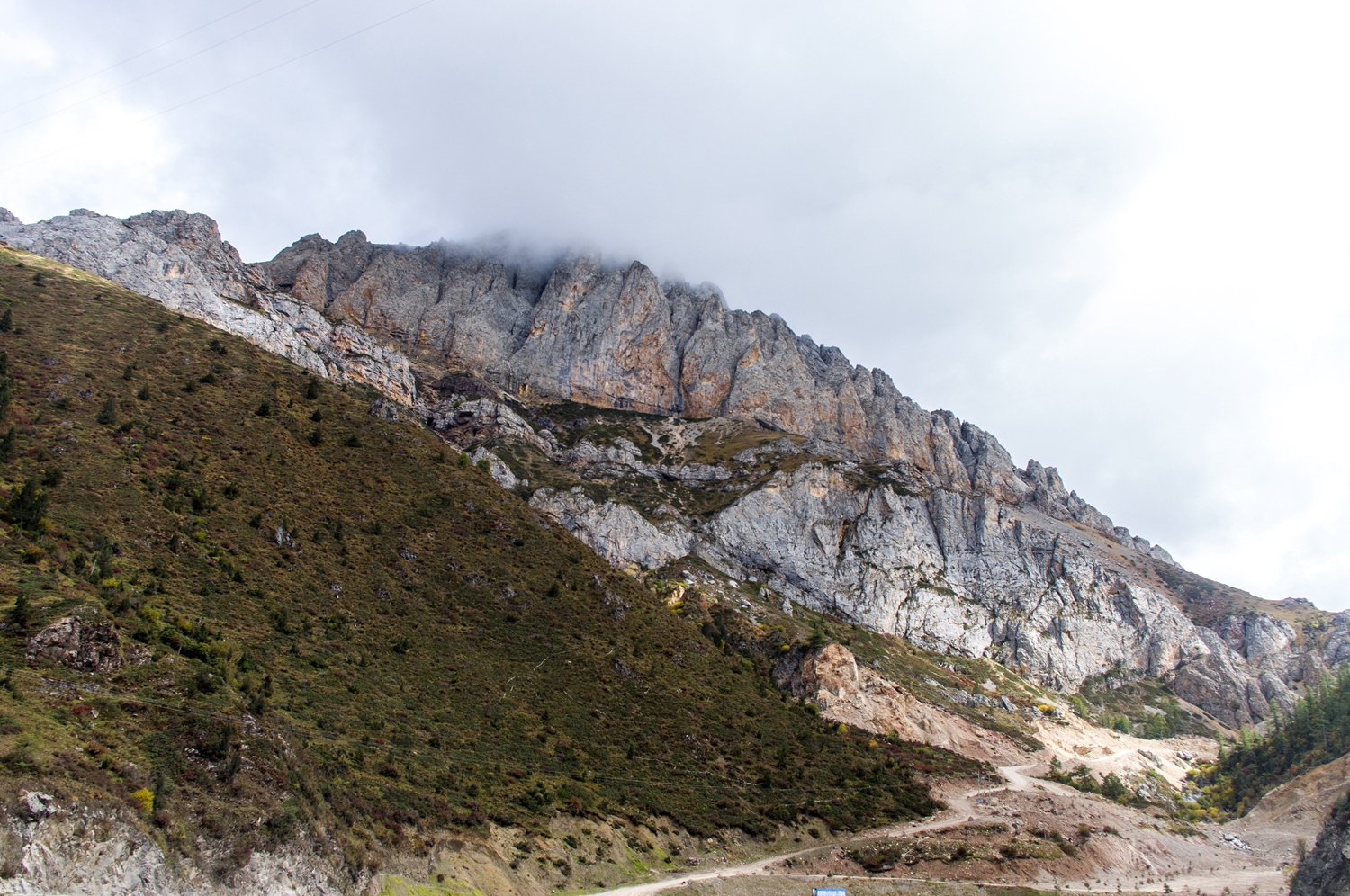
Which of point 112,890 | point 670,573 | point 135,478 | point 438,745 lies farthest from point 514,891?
point 670,573

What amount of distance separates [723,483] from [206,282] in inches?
4424

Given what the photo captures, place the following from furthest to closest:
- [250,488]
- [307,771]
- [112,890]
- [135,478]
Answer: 1. [250,488]
2. [135,478]
3. [307,771]
4. [112,890]

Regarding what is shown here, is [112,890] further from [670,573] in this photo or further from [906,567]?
[906,567]

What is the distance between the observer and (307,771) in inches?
1131

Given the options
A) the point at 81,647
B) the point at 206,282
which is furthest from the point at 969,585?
the point at 206,282

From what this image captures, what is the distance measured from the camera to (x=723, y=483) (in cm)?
15900

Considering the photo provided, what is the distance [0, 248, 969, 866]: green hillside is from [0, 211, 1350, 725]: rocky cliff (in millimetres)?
Result: 53399

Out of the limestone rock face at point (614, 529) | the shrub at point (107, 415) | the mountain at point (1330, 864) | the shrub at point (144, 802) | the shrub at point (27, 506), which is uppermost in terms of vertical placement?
the limestone rock face at point (614, 529)

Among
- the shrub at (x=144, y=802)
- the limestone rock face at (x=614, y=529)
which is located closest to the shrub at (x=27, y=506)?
the shrub at (x=144, y=802)

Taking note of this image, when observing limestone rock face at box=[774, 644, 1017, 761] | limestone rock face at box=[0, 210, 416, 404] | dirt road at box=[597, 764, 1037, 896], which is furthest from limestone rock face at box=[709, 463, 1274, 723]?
limestone rock face at box=[0, 210, 416, 404]

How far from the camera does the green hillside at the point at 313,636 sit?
25.7 meters

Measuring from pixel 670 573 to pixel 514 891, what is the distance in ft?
290

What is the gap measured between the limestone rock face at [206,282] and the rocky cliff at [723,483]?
49 centimetres

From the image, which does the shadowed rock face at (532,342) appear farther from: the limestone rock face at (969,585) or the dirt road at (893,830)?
the dirt road at (893,830)
